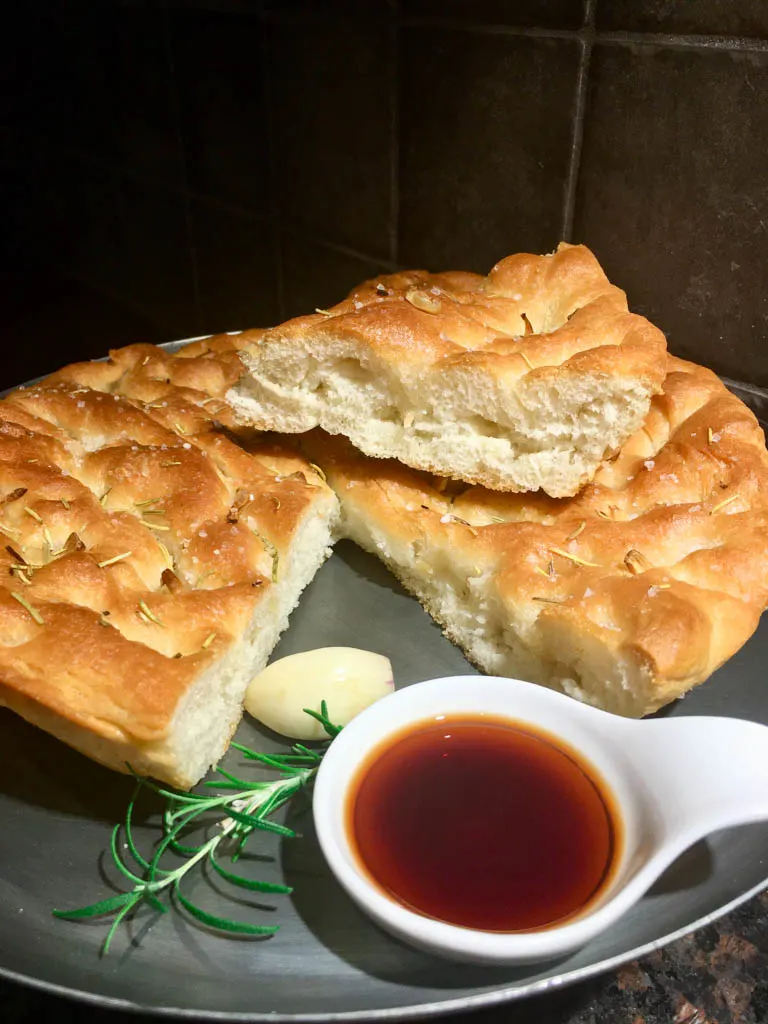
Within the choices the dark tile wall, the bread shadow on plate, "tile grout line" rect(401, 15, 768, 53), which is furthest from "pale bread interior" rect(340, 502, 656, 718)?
"tile grout line" rect(401, 15, 768, 53)

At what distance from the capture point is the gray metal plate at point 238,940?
1.47 metres

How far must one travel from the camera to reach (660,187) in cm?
288

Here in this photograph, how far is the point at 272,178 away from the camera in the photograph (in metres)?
4.54

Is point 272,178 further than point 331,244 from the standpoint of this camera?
Yes

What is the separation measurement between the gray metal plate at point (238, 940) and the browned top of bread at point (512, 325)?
1063 mm

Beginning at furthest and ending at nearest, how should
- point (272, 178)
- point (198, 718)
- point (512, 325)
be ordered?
point (272, 178) → point (512, 325) → point (198, 718)

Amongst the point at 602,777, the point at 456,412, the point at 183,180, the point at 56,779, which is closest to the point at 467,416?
the point at 456,412

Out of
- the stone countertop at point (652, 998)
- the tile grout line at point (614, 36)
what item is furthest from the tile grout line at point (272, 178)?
the stone countertop at point (652, 998)

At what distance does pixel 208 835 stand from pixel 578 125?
8.41 feet

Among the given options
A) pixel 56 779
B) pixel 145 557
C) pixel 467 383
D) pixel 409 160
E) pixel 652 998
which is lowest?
pixel 652 998

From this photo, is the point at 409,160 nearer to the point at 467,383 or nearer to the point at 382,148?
the point at 382,148

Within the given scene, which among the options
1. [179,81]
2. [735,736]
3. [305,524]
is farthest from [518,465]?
[179,81]

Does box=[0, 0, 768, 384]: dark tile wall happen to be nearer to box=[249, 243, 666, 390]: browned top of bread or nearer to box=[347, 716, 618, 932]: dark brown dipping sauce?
box=[249, 243, 666, 390]: browned top of bread

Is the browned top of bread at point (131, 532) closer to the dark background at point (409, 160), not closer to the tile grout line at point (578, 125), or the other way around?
the dark background at point (409, 160)
